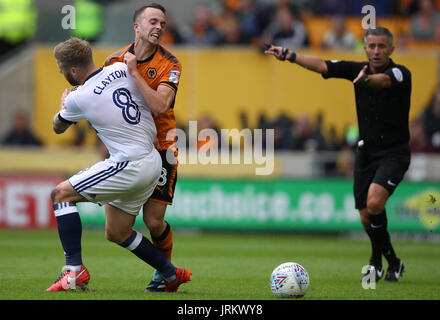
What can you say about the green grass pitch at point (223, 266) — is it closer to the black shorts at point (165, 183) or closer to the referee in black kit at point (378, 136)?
the referee in black kit at point (378, 136)

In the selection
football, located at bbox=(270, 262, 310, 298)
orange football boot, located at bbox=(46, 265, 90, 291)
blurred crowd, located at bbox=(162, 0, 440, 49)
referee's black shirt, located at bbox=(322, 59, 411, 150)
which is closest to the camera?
orange football boot, located at bbox=(46, 265, 90, 291)

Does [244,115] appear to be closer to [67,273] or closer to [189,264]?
[189,264]

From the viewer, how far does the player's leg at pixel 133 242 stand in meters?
7.26

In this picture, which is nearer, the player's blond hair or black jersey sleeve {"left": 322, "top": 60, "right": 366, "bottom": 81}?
the player's blond hair

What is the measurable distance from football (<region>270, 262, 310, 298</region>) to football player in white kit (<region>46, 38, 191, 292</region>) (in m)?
1.41

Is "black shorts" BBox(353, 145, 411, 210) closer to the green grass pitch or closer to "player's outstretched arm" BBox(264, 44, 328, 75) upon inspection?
the green grass pitch

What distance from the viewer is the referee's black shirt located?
9016 millimetres

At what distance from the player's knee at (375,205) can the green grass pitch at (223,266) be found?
817 mm

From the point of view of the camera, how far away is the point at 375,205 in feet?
29.5

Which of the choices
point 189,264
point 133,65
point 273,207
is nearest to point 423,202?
point 273,207

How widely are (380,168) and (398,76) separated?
108 centimetres

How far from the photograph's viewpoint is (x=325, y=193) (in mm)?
15562

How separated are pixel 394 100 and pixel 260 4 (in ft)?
38.0

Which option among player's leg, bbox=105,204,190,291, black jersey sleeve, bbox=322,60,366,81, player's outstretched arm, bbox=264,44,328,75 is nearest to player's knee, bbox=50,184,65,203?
player's leg, bbox=105,204,190,291
